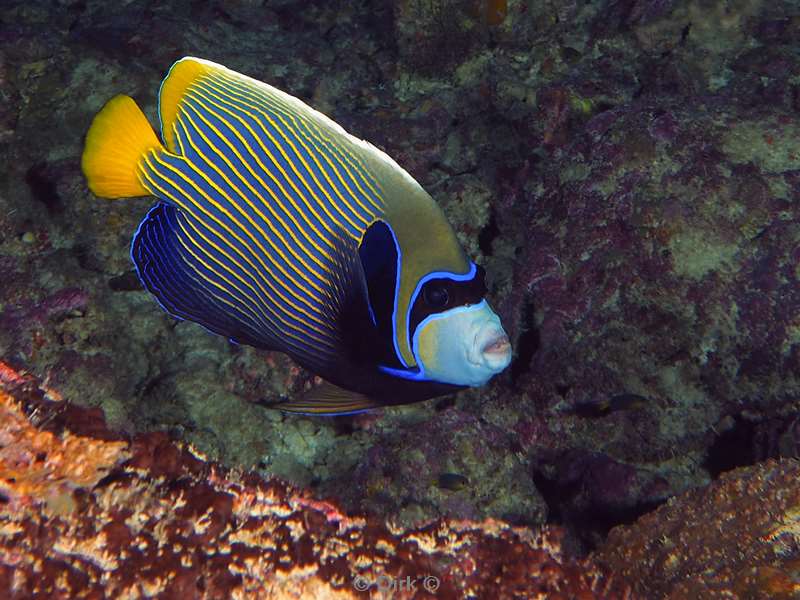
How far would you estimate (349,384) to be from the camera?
201cm

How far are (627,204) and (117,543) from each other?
9.88 feet

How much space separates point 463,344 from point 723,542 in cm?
141

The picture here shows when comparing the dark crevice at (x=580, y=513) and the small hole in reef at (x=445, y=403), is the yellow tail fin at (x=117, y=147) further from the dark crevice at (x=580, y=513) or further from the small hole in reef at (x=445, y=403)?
the dark crevice at (x=580, y=513)

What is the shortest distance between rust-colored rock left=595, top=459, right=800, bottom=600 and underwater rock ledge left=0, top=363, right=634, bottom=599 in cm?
16

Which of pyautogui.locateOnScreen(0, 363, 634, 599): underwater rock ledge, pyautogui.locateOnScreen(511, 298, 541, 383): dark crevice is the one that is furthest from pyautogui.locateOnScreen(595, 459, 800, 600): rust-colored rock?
pyautogui.locateOnScreen(511, 298, 541, 383): dark crevice

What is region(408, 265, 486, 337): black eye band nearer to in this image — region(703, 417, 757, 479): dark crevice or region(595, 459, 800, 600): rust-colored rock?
region(595, 459, 800, 600): rust-colored rock

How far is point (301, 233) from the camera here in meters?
1.89

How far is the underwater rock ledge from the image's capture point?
182 centimetres

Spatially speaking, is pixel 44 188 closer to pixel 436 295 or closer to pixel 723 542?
pixel 436 295

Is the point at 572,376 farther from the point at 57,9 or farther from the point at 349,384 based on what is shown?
the point at 57,9

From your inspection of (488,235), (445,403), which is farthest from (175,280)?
(488,235)

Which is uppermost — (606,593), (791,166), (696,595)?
(791,166)

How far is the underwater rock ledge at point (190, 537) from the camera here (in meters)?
1.82

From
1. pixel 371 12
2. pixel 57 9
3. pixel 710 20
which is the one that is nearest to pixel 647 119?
pixel 710 20
